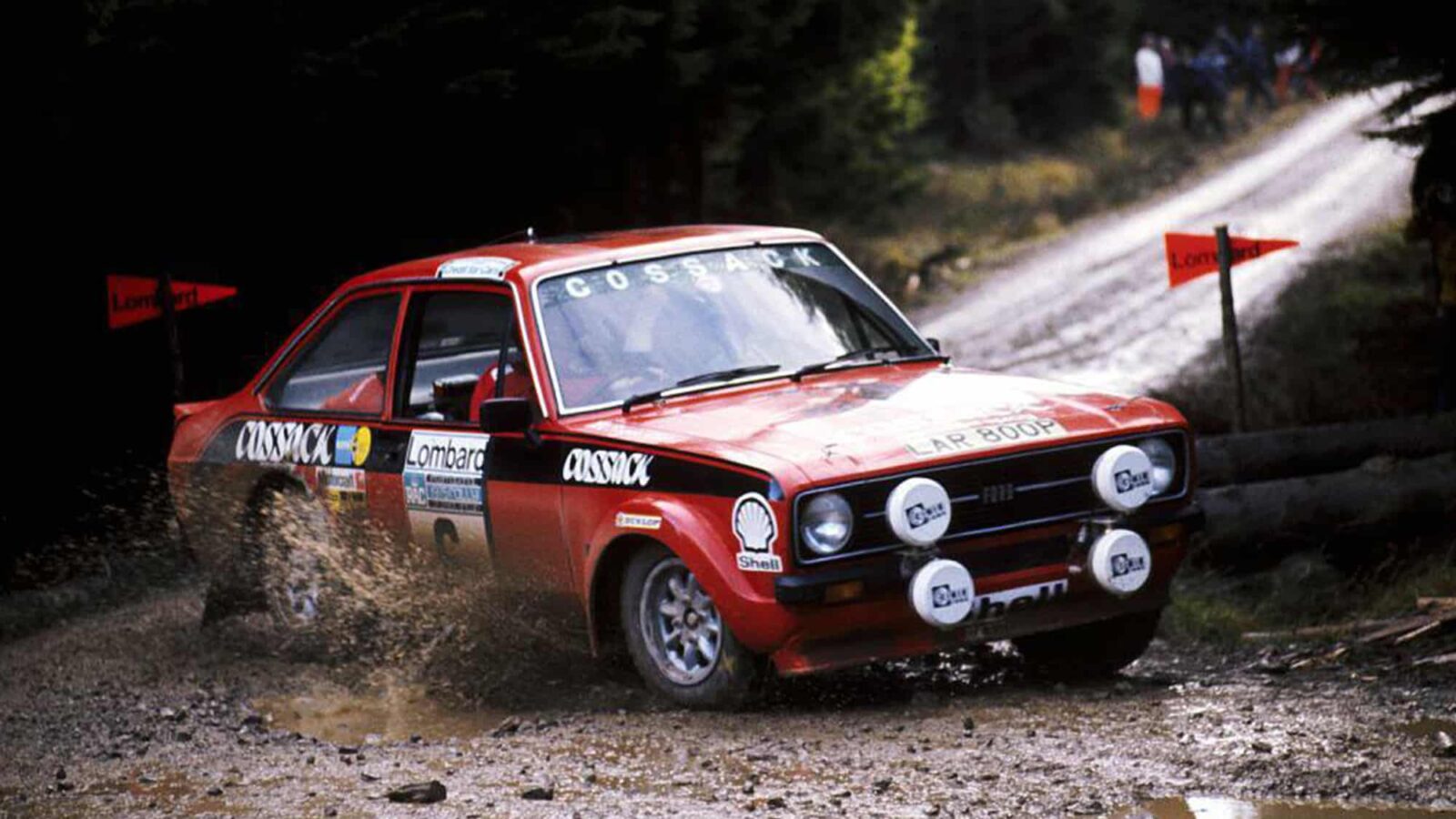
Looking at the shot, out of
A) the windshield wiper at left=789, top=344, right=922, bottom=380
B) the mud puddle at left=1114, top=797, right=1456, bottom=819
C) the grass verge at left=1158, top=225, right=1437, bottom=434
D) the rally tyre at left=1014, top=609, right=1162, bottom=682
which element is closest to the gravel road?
the mud puddle at left=1114, top=797, right=1456, bottom=819

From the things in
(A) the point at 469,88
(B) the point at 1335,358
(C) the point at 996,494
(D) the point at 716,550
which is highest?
(A) the point at 469,88

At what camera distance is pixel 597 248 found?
852cm

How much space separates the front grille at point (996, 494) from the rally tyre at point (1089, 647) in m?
0.54

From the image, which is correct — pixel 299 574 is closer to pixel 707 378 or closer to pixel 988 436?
pixel 707 378

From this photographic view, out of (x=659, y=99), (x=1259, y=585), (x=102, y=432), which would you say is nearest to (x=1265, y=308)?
(x=659, y=99)

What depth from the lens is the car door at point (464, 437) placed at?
26.0ft

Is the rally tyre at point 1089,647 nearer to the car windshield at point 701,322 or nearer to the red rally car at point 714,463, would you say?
the red rally car at point 714,463

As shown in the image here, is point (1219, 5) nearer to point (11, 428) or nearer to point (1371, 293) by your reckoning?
point (1371, 293)

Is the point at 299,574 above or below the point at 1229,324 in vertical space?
below

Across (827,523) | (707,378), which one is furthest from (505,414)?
(827,523)

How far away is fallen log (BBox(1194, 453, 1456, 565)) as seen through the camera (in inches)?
411

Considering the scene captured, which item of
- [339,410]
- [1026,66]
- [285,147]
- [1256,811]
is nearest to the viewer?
[1256,811]

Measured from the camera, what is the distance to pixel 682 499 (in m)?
7.22

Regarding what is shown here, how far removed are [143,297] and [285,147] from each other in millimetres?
1403
